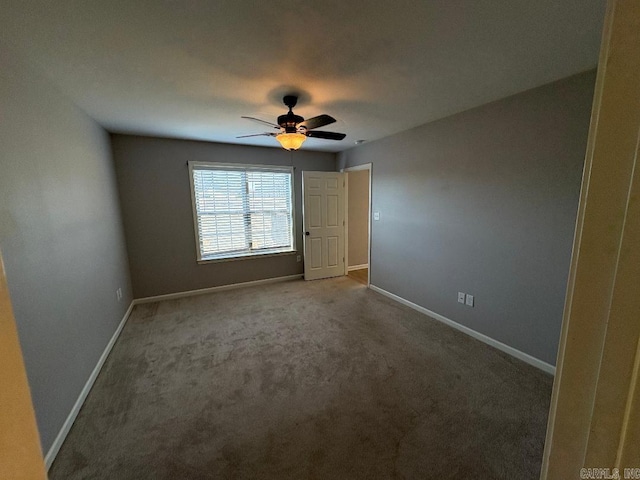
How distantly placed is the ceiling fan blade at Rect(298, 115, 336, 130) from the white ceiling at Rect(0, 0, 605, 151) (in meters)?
0.23

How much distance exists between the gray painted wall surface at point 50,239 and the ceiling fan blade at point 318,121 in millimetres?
1872

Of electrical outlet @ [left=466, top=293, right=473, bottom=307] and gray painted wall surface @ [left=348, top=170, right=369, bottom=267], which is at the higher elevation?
gray painted wall surface @ [left=348, top=170, right=369, bottom=267]

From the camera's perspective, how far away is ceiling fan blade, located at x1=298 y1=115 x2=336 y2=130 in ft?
6.98

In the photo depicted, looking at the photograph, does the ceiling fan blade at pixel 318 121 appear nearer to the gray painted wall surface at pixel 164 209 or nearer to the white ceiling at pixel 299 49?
the white ceiling at pixel 299 49

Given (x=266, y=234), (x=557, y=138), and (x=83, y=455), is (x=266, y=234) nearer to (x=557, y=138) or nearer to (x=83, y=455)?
(x=83, y=455)

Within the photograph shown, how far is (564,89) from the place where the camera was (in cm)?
203

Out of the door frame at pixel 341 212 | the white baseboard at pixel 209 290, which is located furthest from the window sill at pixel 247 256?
the white baseboard at pixel 209 290

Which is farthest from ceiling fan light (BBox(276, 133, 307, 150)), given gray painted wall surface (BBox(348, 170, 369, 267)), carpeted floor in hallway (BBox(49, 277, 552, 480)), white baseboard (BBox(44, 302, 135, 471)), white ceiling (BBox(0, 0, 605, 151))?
gray painted wall surface (BBox(348, 170, 369, 267))

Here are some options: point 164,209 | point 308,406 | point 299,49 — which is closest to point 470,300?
point 308,406

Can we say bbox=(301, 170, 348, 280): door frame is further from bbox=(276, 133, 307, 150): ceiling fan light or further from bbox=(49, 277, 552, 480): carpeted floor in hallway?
bbox=(276, 133, 307, 150): ceiling fan light

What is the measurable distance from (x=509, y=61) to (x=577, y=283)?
2.14 metres

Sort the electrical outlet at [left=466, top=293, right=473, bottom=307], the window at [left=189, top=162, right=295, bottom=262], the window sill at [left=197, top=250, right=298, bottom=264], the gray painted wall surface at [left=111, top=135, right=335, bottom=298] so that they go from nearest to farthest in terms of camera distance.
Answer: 1. the electrical outlet at [left=466, top=293, right=473, bottom=307]
2. the gray painted wall surface at [left=111, top=135, right=335, bottom=298]
3. the window at [left=189, top=162, right=295, bottom=262]
4. the window sill at [left=197, top=250, right=298, bottom=264]

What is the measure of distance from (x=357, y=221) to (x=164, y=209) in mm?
3509

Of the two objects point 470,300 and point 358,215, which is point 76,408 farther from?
point 358,215
